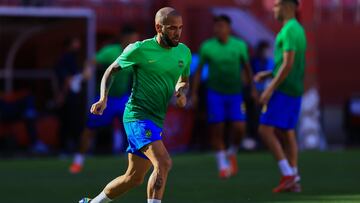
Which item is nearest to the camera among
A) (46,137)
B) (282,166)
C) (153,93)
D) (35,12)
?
(153,93)

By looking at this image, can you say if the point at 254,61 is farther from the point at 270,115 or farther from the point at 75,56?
the point at 270,115

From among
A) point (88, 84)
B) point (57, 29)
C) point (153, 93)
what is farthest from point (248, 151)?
point (153, 93)

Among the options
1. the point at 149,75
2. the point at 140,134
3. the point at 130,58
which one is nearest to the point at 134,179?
the point at 140,134

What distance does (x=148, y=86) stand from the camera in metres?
9.84

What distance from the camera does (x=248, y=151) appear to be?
22281 millimetres

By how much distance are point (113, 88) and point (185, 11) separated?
307 inches

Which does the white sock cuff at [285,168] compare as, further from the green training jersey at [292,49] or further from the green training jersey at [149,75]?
the green training jersey at [149,75]

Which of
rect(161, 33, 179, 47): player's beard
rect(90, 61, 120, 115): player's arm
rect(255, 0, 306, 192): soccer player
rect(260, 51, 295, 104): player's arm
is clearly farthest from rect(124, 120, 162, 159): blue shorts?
rect(255, 0, 306, 192): soccer player

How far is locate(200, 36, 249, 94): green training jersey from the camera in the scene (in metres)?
15.7

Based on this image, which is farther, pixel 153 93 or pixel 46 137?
pixel 46 137

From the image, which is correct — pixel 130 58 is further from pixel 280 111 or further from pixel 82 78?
pixel 82 78

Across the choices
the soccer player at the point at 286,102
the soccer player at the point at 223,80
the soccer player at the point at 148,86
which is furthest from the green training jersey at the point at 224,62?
the soccer player at the point at 148,86

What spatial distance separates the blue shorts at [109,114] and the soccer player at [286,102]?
4.05 meters

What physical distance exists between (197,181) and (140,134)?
4934 millimetres
